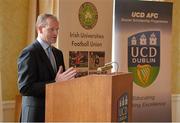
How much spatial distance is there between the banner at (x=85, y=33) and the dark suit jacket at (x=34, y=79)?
3.80 feet

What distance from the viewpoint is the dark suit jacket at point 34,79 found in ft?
7.42

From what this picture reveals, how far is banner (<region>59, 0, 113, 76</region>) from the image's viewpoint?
3.60m

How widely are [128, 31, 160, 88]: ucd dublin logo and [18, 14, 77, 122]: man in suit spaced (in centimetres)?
166

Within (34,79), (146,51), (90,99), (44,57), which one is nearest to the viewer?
(90,99)

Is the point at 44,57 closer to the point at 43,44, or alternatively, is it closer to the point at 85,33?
the point at 43,44

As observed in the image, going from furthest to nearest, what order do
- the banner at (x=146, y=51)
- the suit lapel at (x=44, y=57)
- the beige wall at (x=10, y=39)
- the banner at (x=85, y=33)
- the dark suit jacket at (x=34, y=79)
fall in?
the banner at (x=146, y=51), the beige wall at (x=10, y=39), the banner at (x=85, y=33), the suit lapel at (x=44, y=57), the dark suit jacket at (x=34, y=79)

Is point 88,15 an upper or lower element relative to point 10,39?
upper

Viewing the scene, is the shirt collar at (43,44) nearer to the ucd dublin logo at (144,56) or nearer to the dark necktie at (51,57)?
the dark necktie at (51,57)

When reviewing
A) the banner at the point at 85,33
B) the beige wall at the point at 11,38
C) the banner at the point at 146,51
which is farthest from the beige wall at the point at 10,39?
the banner at the point at 146,51

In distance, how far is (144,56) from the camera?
159 inches

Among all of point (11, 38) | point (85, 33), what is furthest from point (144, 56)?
point (11, 38)

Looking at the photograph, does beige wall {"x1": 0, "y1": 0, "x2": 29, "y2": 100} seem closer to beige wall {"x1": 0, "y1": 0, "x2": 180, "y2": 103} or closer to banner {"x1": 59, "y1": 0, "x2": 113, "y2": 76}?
beige wall {"x1": 0, "y1": 0, "x2": 180, "y2": 103}

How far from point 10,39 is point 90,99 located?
225 cm

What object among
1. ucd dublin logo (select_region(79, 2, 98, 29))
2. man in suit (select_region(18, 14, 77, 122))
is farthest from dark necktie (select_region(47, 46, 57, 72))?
ucd dublin logo (select_region(79, 2, 98, 29))
